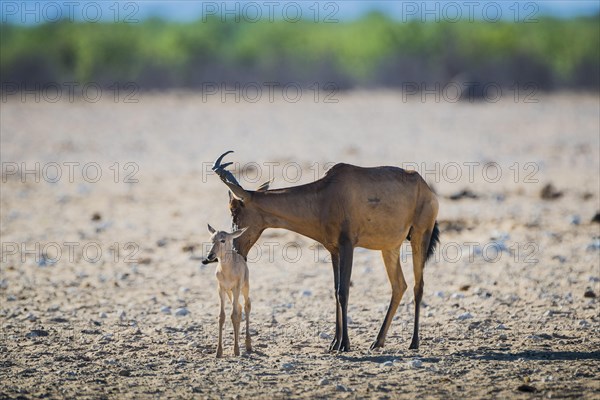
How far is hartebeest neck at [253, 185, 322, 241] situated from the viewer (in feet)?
39.1

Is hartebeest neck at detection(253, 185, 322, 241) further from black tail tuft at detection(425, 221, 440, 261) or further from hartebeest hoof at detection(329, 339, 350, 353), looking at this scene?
black tail tuft at detection(425, 221, 440, 261)

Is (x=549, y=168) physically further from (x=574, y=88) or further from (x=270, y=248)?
(x=574, y=88)

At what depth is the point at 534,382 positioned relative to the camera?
32.6 ft

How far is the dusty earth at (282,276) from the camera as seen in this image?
1033 cm

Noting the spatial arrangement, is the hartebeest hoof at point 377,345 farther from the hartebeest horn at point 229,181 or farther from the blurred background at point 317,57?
the blurred background at point 317,57

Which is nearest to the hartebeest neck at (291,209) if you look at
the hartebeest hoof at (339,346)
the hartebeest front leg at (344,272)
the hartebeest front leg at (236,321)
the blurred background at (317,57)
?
the hartebeest front leg at (344,272)

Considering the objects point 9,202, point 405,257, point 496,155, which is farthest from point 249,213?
point 496,155

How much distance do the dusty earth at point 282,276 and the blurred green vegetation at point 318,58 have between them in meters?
25.3

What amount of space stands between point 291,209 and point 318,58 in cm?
6377

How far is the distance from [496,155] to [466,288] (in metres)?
15.8

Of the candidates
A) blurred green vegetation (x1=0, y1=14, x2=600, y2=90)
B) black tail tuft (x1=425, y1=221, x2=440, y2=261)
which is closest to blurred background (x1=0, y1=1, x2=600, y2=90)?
blurred green vegetation (x1=0, y1=14, x2=600, y2=90)

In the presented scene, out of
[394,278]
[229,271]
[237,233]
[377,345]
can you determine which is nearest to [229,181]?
[237,233]

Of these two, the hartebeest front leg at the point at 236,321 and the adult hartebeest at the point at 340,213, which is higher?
the adult hartebeest at the point at 340,213

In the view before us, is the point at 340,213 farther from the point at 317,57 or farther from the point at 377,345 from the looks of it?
the point at 317,57
